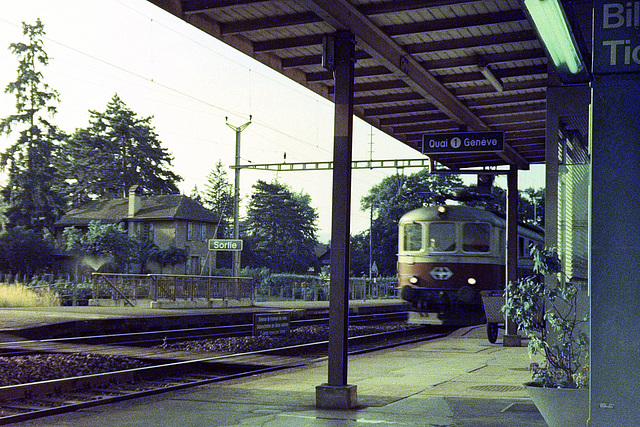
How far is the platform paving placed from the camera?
811 centimetres

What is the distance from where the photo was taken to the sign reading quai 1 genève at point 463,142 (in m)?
12.9

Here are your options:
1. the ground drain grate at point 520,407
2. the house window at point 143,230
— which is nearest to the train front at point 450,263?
the ground drain grate at point 520,407

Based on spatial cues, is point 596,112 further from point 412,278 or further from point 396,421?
point 412,278

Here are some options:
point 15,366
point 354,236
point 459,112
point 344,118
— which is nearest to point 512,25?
point 344,118

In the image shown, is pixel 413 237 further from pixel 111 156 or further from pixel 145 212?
pixel 111 156

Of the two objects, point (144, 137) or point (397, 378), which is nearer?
point (397, 378)

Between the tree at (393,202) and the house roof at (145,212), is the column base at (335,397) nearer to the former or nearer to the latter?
the house roof at (145,212)

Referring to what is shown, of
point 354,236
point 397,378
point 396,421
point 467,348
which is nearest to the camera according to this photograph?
point 396,421

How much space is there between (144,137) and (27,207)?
2273 cm

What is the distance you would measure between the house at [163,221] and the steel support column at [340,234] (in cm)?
5459

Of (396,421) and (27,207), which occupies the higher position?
(27,207)

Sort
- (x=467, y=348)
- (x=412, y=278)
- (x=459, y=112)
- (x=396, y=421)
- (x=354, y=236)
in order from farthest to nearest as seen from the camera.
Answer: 1. (x=354, y=236)
2. (x=412, y=278)
3. (x=467, y=348)
4. (x=459, y=112)
5. (x=396, y=421)

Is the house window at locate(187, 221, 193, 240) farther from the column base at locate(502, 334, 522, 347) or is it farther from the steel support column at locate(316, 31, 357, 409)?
the steel support column at locate(316, 31, 357, 409)

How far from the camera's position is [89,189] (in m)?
81.8
